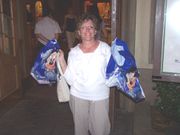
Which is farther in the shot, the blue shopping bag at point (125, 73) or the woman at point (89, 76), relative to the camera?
the woman at point (89, 76)

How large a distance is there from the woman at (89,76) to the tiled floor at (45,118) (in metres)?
1.24

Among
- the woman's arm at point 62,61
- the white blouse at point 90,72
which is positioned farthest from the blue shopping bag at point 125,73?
the woman's arm at point 62,61

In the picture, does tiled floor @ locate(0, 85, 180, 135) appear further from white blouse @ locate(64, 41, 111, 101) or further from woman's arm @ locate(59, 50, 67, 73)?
woman's arm @ locate(59, 50, 67, 73)

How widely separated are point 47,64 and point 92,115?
2.44 feet

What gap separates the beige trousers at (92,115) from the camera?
2989 mm

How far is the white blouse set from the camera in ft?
9.45

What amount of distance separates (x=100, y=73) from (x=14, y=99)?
3.38 meters

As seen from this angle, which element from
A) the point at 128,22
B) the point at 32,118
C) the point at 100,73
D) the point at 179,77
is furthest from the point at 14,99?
the point at 179,77

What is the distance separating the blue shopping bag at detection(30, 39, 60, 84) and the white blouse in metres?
0.18

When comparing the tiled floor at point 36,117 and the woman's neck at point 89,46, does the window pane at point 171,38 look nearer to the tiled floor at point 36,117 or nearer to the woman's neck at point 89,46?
the woman's neck at point 89,46

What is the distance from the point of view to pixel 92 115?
3.05 metres

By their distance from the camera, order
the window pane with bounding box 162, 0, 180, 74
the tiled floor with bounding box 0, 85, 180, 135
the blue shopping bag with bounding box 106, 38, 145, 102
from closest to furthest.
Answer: the window pane with bounding box 162, 0, 180, 74 → the blue shopping bag with bounding box 106, 38, 145, 102 → the tiled floor with bounding box 0, 85, 180, 135

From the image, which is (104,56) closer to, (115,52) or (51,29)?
(115,52)

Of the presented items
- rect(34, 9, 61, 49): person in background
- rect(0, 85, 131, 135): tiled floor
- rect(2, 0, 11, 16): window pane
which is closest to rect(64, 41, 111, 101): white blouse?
rect(0, 85, 131, 135): tiled floor
